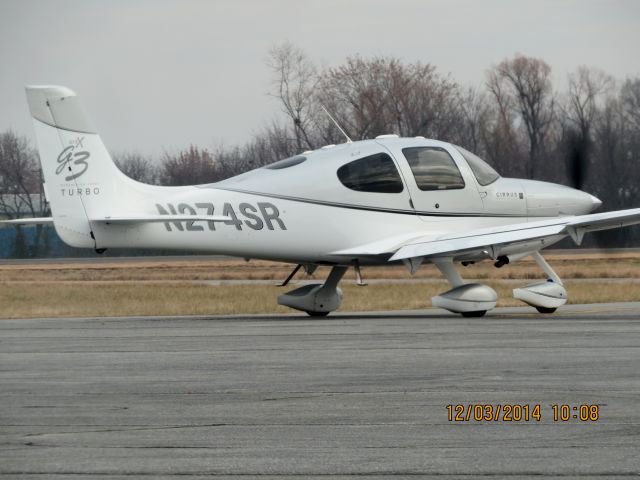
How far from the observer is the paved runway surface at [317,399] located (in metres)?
7.46

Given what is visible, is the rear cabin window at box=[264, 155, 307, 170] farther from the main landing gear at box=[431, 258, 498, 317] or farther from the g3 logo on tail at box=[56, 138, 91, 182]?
the main landing gear at box=[431, 258, 498, 317]

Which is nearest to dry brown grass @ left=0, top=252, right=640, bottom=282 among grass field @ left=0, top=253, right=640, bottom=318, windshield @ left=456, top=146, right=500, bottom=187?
grass field @ left=0, top=253, right=640, bottom=318

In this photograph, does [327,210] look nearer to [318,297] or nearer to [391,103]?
[318,297]

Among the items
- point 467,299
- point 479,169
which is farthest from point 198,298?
point 467,299

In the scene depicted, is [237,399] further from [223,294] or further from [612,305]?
[223,294]

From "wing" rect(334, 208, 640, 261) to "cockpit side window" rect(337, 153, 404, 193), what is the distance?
0.87m

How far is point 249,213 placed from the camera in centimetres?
1856

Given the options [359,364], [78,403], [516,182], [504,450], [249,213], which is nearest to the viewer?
[504,450]

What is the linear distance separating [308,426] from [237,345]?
20.4 feet

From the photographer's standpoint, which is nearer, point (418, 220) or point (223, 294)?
point (418, 220)

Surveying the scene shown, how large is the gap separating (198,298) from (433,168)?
10.9 m

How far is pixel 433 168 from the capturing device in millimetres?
19203

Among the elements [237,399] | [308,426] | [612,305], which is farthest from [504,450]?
[612,305]

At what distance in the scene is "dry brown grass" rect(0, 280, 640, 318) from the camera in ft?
79.4
